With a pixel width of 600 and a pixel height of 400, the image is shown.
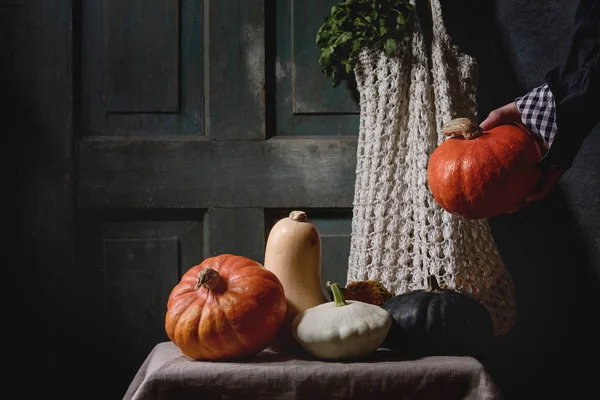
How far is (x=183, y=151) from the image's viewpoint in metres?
2.27

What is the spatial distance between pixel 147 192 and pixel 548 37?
135 centimetres

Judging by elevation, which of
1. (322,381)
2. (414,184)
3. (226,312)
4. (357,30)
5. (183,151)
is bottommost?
(322,381)

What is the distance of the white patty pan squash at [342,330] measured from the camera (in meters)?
1.51

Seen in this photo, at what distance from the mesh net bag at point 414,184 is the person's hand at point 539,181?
456 millimetres

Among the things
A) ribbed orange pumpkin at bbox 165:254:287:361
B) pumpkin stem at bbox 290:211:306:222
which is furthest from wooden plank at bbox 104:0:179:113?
ribbed orange pumpkin at bbox 165:254:287:361

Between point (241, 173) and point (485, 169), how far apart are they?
1.02 m

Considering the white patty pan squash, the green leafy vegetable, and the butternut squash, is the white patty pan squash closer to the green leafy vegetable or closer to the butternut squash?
the butternut squash

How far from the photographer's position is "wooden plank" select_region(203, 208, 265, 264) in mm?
2254

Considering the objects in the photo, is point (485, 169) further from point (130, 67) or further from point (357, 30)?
point (130, 67)

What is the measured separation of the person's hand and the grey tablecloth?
37cm

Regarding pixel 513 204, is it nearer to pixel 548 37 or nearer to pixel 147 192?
pixel 548 37

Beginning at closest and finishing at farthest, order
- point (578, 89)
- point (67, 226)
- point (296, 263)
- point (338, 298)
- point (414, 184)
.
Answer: point (578, 89) → point (338, 298) → point (296, 263) → point (414, 184) → point (67, 226)

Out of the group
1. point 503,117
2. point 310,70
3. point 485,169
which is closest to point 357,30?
point 310,70

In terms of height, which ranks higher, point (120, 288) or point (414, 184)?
point (414, 184)
